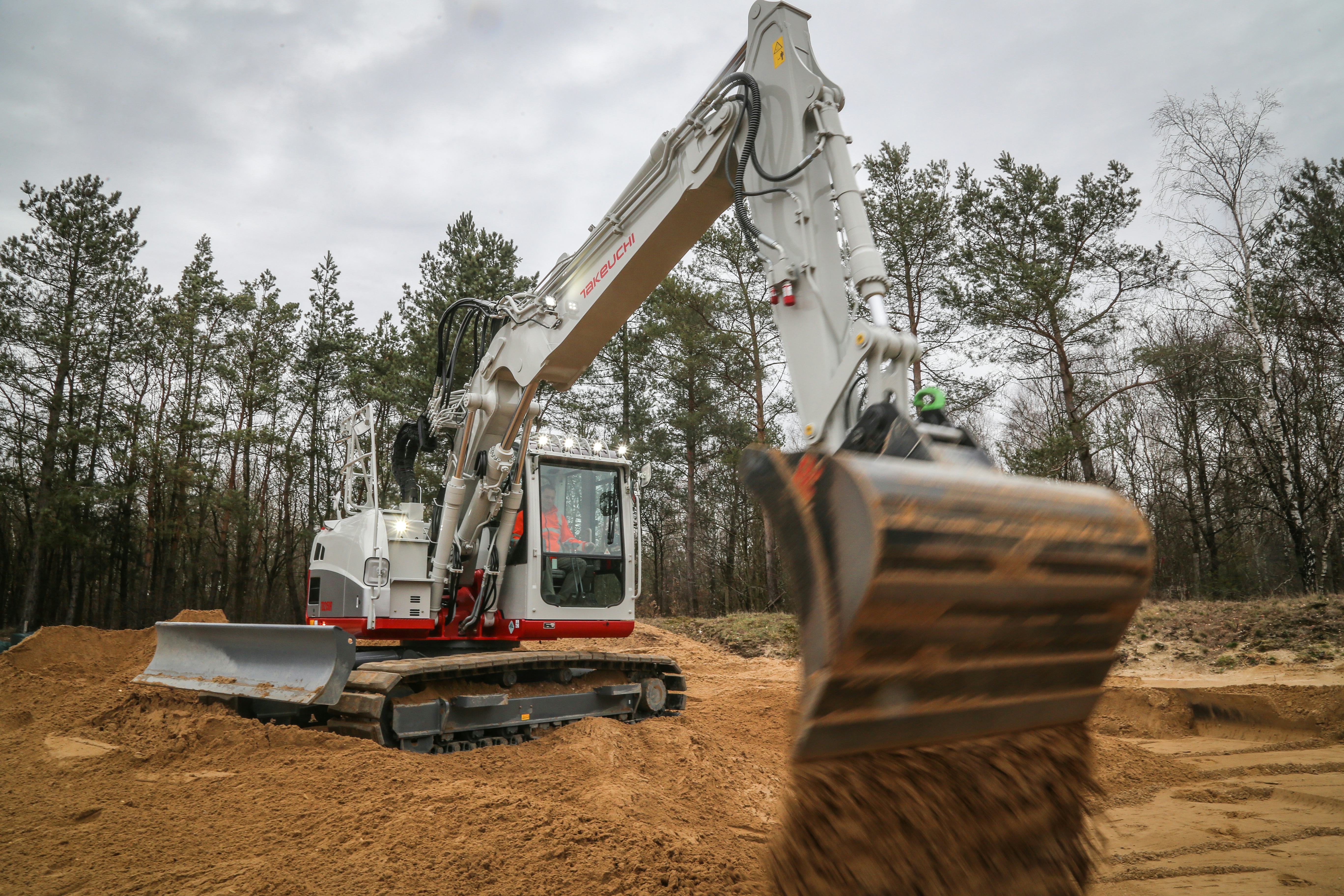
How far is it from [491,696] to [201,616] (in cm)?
902

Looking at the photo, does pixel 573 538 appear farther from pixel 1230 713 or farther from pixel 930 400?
pixel 1230 713

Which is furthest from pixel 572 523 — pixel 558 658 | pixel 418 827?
pixel 418 827

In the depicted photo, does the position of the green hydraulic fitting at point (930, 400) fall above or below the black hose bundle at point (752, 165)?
below

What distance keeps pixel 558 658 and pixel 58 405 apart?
22.2 metres

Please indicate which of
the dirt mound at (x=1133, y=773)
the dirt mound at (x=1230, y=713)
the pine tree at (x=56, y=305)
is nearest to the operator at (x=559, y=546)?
the dirt mound at (x=1133, y=773)

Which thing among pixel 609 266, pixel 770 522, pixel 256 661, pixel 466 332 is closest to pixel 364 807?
pixel 770 522

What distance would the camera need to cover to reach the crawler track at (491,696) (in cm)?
533

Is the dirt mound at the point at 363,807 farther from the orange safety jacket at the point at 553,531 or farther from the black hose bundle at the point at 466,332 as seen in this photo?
the black hose bundle at the point at 466,332

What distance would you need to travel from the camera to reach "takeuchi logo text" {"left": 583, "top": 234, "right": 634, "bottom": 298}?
5238 millimetres

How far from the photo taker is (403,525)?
6.74m

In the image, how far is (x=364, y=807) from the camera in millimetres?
3848

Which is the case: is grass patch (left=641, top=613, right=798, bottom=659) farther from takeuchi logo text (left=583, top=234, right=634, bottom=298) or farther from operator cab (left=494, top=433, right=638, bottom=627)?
takeuchi logo text (left=583, top=234, right=634, bottom=298)

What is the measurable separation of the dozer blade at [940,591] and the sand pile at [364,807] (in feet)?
1.08

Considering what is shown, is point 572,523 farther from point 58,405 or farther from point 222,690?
point 58,405
